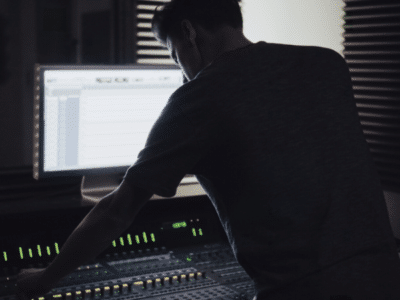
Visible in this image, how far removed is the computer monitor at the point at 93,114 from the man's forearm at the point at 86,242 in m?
0.73

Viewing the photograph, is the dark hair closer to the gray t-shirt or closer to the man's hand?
the gray t-shirt

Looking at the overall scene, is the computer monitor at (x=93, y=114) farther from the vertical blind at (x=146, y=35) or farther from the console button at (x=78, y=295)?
the console button at (x=78, y=295)

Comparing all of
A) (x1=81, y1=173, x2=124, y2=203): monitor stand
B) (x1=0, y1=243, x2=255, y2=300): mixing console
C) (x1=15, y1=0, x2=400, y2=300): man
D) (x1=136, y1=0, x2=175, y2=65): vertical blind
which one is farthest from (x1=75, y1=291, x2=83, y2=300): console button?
(x1=136, y1=0, x2=175, y2=65): vertical blind

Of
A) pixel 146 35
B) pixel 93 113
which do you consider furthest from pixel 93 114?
pixel 146 35

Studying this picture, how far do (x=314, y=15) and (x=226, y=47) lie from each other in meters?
1.24

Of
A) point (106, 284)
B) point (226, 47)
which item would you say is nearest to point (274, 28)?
point (226, 47)

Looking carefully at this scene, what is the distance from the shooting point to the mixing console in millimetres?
1332

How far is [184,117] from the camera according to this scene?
101 cm

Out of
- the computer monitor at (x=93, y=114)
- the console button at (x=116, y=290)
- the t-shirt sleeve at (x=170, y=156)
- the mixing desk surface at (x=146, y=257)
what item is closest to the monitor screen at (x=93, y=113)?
the computer monitor at (x=93, y=114)

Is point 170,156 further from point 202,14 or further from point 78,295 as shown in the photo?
point 78,295

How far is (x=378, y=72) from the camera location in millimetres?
2016

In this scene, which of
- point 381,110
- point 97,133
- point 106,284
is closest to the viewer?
point 106,284

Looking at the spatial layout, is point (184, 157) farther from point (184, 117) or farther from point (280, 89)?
point (280, 89)

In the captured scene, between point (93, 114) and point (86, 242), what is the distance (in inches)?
32.3
